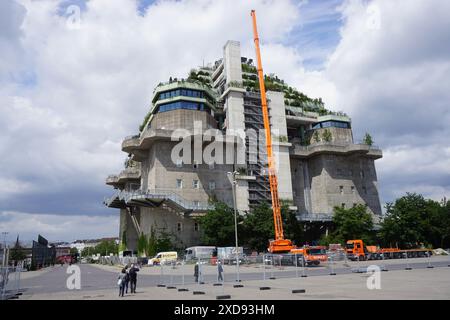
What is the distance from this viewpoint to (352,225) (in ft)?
196

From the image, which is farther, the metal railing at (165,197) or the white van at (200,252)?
the metal railing at (165,197)

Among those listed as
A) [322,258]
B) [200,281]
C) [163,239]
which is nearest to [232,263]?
[322,258]

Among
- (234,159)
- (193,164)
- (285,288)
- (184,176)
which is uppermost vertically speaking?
(234,159)

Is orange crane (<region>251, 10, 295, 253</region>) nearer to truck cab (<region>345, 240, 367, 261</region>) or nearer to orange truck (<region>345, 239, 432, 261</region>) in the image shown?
truck cab (<region>345, 240, 367, 261</region>)

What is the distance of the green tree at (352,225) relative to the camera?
59906 mm

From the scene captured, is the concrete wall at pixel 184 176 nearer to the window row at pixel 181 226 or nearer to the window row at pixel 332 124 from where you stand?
the window row at pixel 181 226

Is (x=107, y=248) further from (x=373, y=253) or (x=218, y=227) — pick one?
(x=373, y=253)

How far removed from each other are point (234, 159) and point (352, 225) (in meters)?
22.5

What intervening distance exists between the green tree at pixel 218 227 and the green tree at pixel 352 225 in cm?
1924

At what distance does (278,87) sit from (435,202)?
37145 mm

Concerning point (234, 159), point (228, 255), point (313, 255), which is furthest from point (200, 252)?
point (234, 159)

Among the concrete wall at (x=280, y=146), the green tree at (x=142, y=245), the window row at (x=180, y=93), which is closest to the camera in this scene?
the green tree at (x=142, y=245)

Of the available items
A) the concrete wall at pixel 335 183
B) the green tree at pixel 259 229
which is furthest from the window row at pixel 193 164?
the concrete wall at pixel 335 183

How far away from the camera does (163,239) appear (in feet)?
179
